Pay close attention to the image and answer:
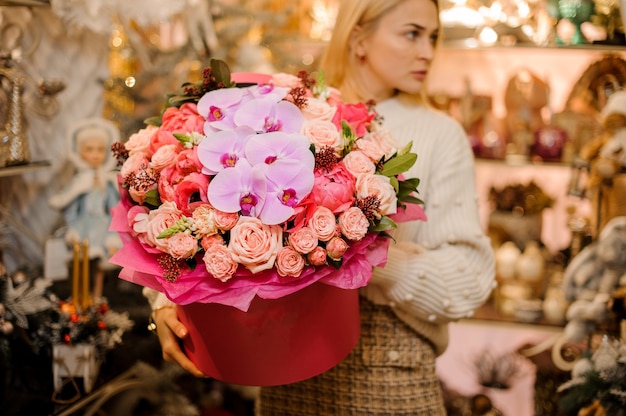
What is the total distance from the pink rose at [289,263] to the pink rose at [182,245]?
14 centimetres

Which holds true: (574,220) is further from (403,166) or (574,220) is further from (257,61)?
(403,166)

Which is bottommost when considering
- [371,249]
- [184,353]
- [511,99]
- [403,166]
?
[184,353]

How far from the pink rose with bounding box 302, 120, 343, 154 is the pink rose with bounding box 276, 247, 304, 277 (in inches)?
7.5

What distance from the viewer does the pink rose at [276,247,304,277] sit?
1.03m

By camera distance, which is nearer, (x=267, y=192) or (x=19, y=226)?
(x=267, y=192)

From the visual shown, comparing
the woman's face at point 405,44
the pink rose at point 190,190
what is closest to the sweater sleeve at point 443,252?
the woman's face at point 405,44

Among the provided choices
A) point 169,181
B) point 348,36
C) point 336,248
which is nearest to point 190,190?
point 169,181

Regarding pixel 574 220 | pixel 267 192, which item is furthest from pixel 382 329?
pixel 574 220

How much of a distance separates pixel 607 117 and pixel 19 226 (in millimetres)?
1893

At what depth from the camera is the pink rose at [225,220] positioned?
1.05m

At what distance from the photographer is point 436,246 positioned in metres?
1.47

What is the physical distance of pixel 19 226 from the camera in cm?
203

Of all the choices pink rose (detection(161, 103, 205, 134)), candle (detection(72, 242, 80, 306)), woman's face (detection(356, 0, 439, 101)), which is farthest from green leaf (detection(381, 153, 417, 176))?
candle (detection(72, 242, 80, 306))

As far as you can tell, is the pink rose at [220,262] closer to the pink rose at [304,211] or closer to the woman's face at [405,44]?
the pink rose at [304,211]
